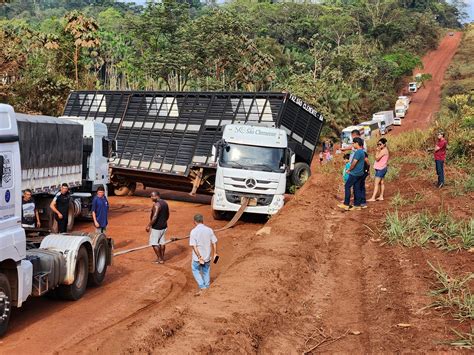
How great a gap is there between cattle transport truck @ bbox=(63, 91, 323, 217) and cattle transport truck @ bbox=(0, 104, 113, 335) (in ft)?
38.6

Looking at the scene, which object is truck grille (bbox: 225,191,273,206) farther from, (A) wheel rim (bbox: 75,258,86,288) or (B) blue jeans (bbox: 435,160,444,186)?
(A) wheel rim (bbox: 75,258,86,288)

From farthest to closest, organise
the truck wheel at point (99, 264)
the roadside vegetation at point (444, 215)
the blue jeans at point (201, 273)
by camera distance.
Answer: the truck wheel at point (99, 264)
the blue jeans at point (201, 273)
the roadside vegetation at point (444, 215)

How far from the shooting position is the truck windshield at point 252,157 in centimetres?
1964

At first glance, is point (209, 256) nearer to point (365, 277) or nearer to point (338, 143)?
point (365, 277)

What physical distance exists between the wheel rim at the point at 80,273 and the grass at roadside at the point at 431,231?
580cm

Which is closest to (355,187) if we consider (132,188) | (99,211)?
(99,211)

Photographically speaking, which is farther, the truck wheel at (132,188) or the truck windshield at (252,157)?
the truck wheel at (132,188)

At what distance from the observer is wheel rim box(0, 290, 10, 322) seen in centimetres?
812

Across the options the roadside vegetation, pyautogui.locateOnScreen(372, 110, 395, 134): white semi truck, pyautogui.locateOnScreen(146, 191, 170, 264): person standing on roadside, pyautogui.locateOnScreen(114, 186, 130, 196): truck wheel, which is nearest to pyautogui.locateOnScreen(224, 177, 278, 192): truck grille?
the roadside vegetation

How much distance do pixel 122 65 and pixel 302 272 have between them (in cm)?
5657

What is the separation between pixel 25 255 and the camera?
8.91m

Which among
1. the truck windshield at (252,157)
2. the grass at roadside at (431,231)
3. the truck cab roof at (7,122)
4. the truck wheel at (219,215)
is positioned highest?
the truck cab roof at (7,122)

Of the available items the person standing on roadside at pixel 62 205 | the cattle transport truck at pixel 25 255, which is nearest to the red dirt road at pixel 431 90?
the person standing on roadside at pixel 62 205

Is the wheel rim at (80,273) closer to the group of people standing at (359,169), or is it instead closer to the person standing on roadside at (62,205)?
the person standing on roadside at (62,205)
